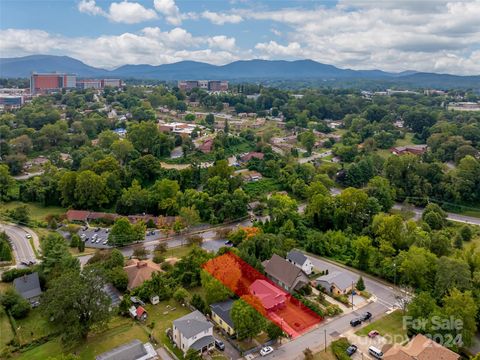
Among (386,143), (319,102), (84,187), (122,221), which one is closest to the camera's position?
(122,221)

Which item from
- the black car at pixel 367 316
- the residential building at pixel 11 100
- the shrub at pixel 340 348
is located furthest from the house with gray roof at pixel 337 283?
the residential building at pixel 11 100

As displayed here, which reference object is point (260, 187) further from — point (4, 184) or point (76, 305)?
point (76, 305)

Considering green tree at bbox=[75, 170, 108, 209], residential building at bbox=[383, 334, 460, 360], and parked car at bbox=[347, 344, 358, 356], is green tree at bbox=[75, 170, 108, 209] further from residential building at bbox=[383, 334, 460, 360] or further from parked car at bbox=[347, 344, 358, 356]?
residential building at bbox=[383, 334, 460, 360]

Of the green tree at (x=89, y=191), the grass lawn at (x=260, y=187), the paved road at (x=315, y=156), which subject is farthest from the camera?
the paved road at (x=315, y=156)

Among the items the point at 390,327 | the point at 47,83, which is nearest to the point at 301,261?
the point at 390,327

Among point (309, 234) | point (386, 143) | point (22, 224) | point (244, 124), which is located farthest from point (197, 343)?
point (244, 124)

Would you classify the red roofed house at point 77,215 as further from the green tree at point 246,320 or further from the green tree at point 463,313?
the green tree at point 463,313

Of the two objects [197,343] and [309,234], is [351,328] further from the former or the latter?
[309,234]
